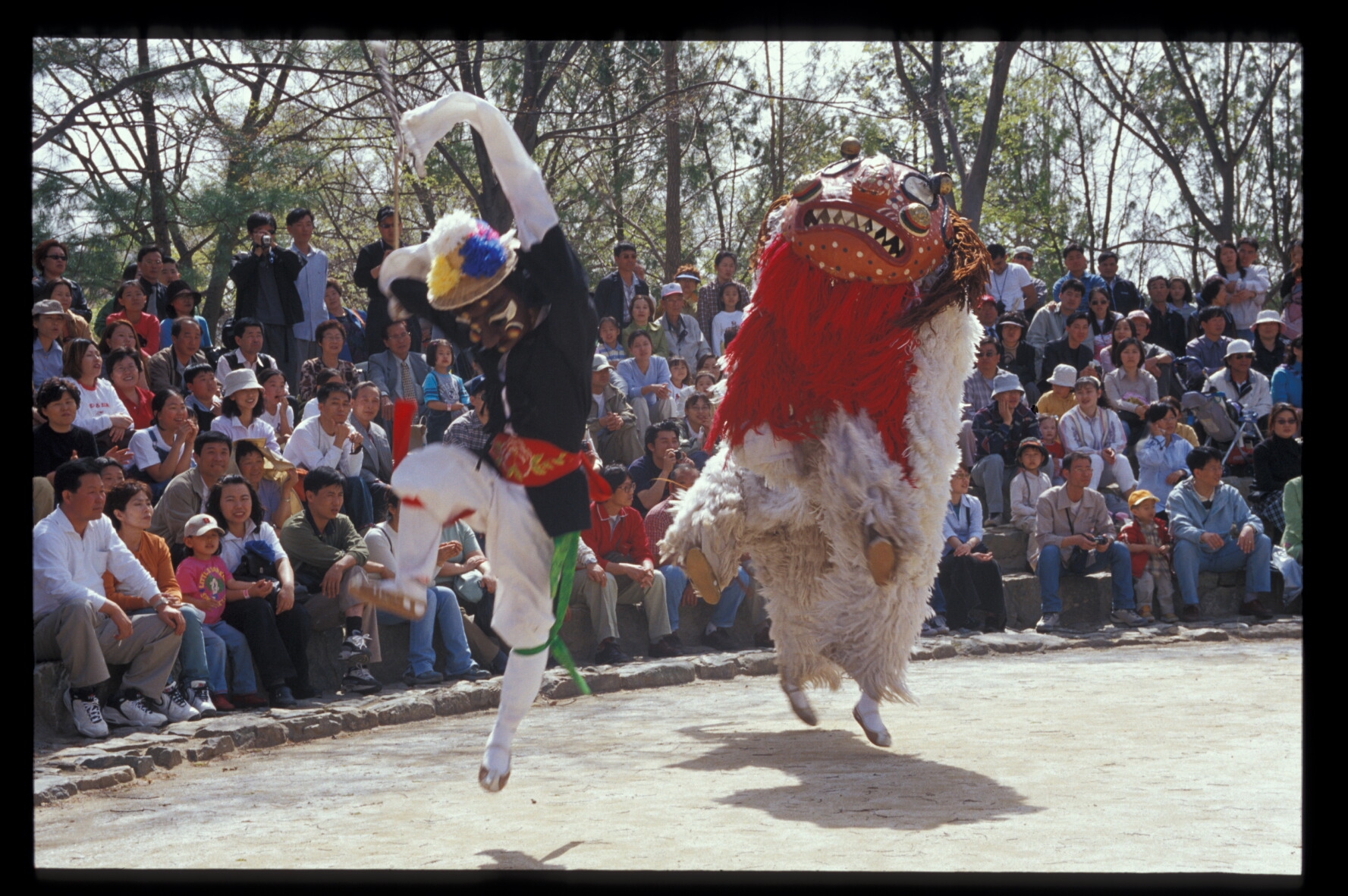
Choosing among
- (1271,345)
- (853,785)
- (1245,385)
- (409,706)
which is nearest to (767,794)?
(853,785)

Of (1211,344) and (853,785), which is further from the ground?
(1211,344)

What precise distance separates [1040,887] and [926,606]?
2.25 m

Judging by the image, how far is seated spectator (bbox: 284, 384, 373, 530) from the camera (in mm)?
7379

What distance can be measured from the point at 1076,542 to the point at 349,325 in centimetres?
515

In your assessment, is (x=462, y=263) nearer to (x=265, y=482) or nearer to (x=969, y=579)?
(x=265, y=482)

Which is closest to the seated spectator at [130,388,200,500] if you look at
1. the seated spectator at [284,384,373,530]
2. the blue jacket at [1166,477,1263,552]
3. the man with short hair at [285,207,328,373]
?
the seated spectator at [284,384,373,530]

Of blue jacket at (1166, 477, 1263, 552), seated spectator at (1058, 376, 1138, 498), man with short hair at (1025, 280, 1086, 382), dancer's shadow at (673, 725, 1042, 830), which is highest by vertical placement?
man with short hair at (1025, 280, 1086, 382)

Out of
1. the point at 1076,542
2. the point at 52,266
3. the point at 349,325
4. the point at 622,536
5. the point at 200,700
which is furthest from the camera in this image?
the point at 349,325

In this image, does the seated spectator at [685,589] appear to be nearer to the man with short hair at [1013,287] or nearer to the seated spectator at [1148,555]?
the seated spectator at [1148,555]

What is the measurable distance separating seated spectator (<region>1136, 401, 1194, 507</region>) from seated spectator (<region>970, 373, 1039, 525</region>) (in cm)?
87

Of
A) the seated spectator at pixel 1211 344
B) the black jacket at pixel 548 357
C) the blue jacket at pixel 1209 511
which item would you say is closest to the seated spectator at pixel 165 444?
the black jacket at pixel 548 357

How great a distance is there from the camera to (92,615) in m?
5.72

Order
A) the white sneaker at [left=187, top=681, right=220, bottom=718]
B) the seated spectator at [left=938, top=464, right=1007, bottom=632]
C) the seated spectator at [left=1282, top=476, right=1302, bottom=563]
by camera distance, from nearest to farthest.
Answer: the white sneaker at [left=187, top=681, right=220, bottom=718]
the seated spectator at [left=938, top=464, right=1007, bottom=632]
the seated spectator at [left=1282, top=476, right=1302, bottom=563]

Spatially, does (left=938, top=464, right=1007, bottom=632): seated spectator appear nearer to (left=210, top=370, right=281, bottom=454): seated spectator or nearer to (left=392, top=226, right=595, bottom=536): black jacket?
(left=210, top=370, right=281, bottom=454): seated spectator
